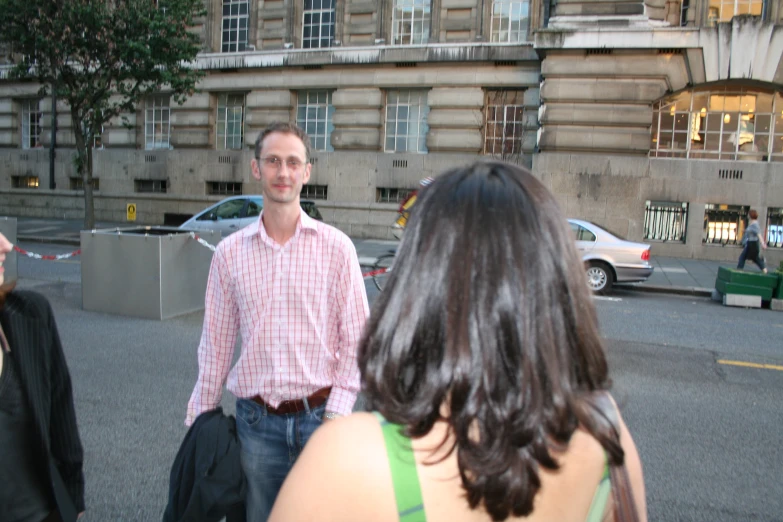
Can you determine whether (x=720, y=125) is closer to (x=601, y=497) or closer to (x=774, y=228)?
(x=774, y=228)

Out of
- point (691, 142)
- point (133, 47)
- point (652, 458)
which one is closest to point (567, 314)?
point (652, 458)

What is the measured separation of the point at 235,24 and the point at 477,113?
999 cm

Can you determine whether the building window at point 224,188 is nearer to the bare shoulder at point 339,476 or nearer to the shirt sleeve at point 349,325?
the shirt sleeve at point 349,325

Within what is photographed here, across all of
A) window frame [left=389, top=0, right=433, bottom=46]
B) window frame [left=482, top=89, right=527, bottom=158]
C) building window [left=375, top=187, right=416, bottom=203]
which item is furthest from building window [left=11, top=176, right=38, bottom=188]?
window frame [left=482, top=89, right=527, bottom=158]

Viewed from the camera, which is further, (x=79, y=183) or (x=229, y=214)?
(x=79, y=183)

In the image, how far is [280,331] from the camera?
270cm

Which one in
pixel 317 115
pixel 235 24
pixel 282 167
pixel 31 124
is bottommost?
pixel 282 167

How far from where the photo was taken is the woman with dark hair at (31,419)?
228cm

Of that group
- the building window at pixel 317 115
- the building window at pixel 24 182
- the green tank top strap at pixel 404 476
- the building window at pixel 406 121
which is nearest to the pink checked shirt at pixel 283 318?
the green tank top strap at pixel 404 476

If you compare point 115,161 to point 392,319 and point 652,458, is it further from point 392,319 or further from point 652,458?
point 392,319

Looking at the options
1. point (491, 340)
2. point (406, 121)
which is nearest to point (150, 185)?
point (406, 121)

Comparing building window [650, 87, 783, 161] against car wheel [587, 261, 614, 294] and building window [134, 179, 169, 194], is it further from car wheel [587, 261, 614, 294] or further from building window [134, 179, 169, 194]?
building window [134, 179, 169, 194]

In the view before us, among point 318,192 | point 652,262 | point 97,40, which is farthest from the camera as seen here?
point 318,192

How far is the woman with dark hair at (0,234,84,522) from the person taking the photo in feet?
7.47
